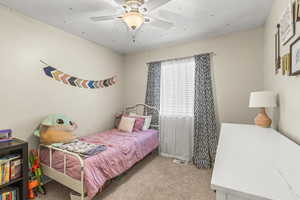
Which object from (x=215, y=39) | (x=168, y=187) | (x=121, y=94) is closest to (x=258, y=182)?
(x=168, y=187)

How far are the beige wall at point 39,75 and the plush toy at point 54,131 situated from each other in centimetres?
16

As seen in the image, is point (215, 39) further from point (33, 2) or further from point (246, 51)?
point (33, 2)

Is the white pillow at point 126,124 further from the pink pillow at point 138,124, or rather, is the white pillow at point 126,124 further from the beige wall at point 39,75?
the beige wall at point 39,75

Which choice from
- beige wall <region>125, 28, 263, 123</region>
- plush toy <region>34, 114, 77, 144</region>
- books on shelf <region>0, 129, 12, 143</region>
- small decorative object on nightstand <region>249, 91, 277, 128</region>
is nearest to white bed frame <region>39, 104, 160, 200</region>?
plush toy <region>34, 114, 77, 144</region>

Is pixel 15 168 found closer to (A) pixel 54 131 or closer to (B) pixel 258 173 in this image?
(A) pixel 54 131

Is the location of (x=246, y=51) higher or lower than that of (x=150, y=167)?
higher

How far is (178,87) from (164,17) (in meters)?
1.46

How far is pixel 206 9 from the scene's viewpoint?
195 centimetres

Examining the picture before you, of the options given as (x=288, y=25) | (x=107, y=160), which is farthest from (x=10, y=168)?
(x=288, y=25)

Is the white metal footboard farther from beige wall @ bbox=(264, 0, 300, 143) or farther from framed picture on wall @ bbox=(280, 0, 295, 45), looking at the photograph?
framed picture on wall @ bbox=(280, 0, 295, 45)

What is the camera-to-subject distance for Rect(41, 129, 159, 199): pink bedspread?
64.4 inches

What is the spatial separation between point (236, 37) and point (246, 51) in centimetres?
33

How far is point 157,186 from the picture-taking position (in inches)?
84.1

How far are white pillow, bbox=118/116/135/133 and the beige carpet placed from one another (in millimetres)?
799
